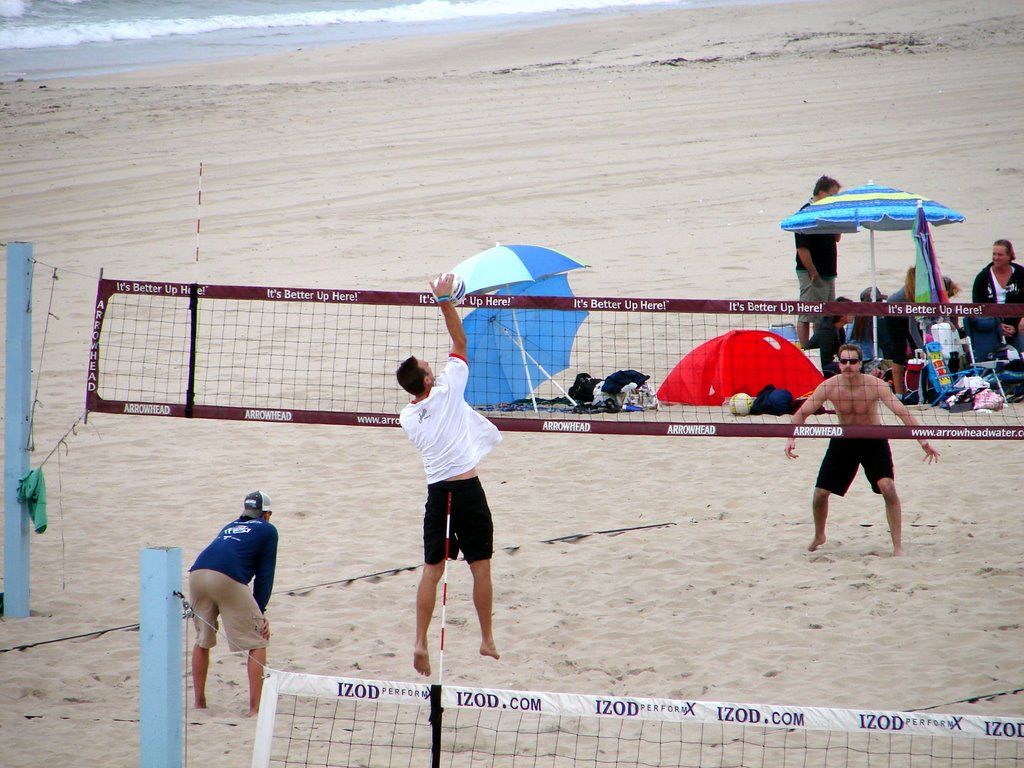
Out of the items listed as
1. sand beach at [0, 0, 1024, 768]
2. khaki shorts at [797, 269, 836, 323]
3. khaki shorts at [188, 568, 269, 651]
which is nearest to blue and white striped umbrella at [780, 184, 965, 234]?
khaki shorts at [797, 269, 836, 323]

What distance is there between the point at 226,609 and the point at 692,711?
9.02 ft

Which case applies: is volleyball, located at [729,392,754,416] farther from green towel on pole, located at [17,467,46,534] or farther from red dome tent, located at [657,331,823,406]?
green towel on pole, located at [17,467,46,534]

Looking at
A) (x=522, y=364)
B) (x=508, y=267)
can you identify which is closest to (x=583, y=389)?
(x=522, y=364)

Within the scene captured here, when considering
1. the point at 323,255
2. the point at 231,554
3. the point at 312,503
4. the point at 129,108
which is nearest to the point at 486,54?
the point at 129,108

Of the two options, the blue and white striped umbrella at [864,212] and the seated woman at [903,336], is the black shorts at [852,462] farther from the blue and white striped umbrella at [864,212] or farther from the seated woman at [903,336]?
the blue and white striped umbrella at [864,212]

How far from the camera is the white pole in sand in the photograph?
466 cm

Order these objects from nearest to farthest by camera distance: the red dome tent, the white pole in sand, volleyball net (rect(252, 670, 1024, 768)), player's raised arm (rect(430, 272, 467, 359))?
the white pole in sand, volleyball net (rect(252, 670, 1024, 768)), player's raised arm (rect(430, 272, 467, 359)), the red dome tent

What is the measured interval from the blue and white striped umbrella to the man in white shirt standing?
5924mm

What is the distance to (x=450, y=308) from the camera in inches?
237

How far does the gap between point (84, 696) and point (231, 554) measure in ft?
3.84

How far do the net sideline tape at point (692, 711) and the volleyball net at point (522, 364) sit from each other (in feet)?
8.95

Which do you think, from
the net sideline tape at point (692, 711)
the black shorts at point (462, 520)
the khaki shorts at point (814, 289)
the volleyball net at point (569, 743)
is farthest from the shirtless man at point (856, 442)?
the khaki shorts at point (814, 289)

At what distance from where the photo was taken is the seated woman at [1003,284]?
10523 millimetres

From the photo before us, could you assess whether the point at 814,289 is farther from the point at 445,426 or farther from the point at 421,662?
the point at 421,662
